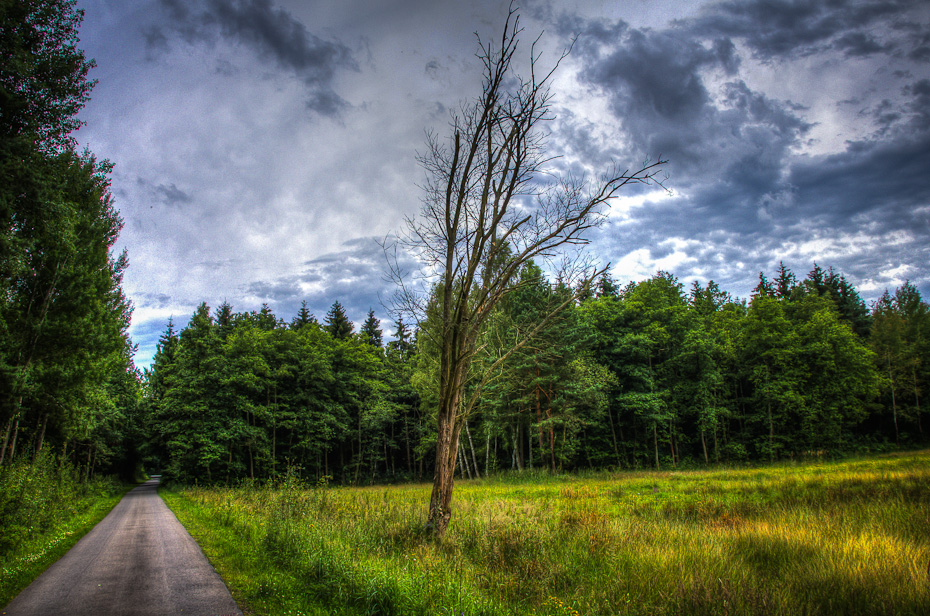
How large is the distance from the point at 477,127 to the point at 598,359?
30.9m

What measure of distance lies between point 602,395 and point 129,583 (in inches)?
1045

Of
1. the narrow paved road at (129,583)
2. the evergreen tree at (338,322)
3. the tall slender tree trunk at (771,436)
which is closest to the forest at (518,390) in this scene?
the tall slender tree trunk at (771,436)

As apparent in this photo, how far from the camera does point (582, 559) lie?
723 cm

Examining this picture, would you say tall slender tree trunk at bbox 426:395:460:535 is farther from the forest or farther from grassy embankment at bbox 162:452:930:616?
the forest

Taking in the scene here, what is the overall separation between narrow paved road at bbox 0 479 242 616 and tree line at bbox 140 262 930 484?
797 inches

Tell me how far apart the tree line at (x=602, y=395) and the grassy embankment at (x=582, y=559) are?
18137 millimetres

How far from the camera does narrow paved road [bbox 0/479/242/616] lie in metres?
5.61

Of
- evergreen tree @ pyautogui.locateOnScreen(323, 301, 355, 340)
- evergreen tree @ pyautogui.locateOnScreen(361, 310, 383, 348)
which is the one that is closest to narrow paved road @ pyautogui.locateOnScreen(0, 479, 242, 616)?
evergreen tree @ pyautogui.locateOnScreen(323, 301, 355, 340)

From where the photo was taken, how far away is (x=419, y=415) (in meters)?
44.4

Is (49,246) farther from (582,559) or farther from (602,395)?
(602,395)

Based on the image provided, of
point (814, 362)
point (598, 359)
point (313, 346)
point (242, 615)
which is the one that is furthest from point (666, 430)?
point (242, 615)

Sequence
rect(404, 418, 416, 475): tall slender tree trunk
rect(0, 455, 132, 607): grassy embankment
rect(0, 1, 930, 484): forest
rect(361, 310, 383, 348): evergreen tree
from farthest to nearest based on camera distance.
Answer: rect(361, 310, 383, 348): evergreen tree < rect(404, 418, 416, 475): tall slender tree trunk < rect(0, 1, 930, 484): forest < rect(0, 455, 132, 607): grassy embankment

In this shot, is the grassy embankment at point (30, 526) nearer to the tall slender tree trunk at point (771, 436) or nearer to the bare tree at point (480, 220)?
the bare tree at point (480, 220)

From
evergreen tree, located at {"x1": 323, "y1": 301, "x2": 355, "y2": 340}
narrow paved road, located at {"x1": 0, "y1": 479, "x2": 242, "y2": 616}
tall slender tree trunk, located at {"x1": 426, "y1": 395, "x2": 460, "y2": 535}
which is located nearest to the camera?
narrow paved road, located at {"x1": 0, "y1": 479, "x2": 242, "y2": 616}
